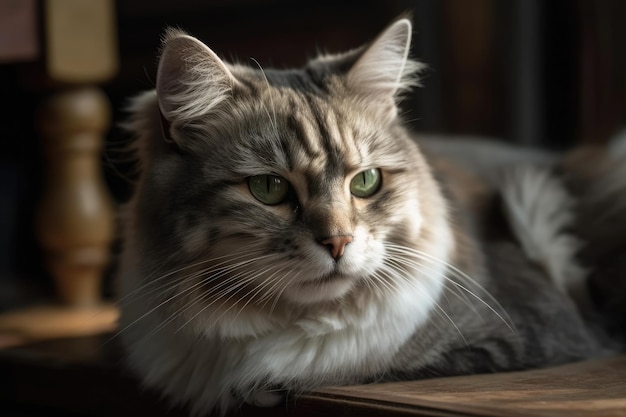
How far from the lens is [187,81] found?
1309 mm

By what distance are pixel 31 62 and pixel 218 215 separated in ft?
2.96

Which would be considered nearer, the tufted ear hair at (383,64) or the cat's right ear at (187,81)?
the cat's right ear at (187,81)

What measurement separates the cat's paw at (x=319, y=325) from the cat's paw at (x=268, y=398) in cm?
11

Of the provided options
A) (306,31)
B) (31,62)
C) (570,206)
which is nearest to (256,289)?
(570,206)

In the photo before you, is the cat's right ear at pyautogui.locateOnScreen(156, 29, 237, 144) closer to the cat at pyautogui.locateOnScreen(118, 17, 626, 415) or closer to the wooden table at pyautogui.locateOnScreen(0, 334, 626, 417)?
the cat at pyautogui.locateOnScreen(118, 17, 626, 415)

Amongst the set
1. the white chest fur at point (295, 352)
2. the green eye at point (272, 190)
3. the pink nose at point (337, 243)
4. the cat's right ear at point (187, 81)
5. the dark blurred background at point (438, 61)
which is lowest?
the white chest fur at point (295, 352)

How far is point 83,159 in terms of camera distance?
206 centimetres

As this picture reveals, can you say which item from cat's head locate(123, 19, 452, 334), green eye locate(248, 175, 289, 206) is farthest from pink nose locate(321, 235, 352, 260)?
green eye locate(248, 175, 289, 206)

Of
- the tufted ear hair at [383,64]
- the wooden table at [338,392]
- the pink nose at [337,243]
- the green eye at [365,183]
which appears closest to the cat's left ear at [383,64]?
the tufted ear hair at [383,64]

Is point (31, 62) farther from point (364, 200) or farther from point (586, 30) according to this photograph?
point (586, 30)

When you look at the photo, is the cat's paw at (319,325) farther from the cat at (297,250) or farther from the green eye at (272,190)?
the green eye at (272,190)

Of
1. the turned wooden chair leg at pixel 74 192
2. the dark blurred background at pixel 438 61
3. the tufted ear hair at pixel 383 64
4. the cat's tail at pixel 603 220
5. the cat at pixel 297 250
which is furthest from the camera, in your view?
the dark blurred background at pixel 438 61

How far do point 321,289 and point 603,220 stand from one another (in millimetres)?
804

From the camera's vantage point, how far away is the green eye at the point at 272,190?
Answer: 130 cm
